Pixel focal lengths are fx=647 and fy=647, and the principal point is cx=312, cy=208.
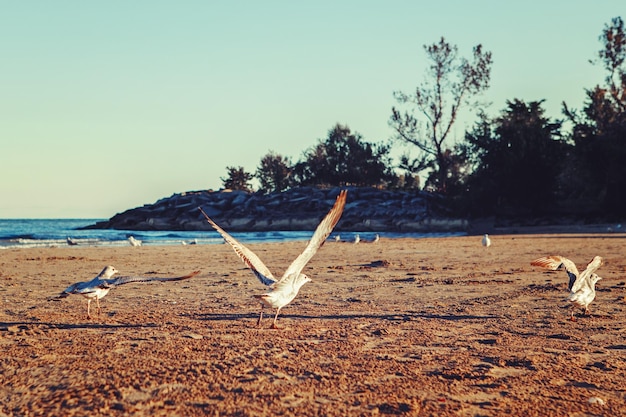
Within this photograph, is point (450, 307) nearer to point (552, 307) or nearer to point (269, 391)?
point (552, 307)

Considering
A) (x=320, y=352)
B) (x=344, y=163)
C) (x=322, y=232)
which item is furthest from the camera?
(x=344, y=163)

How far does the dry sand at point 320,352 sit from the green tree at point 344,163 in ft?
145

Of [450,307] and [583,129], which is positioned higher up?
[583,129]

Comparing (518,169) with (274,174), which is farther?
(274,174)

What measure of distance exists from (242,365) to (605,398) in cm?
244

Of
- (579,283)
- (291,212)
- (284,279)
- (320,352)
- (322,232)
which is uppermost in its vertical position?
(291,212)

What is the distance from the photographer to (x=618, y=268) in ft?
40.7

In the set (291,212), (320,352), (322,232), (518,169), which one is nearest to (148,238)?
(291,212)

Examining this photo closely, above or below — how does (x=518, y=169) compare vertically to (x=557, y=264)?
above

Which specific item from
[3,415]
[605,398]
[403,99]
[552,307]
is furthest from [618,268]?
[403,99]

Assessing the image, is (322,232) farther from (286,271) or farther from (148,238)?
(148,238)

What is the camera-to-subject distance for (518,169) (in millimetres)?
37938

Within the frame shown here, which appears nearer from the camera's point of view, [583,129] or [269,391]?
[269,391]

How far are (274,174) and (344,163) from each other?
281 inches
